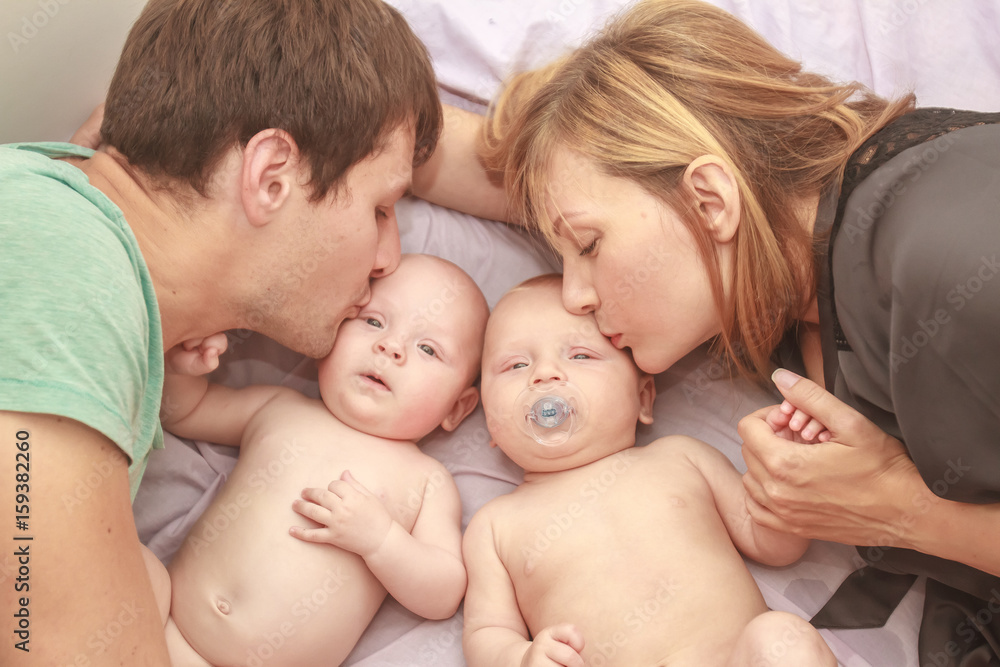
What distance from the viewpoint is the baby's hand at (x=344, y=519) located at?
1.70 meters

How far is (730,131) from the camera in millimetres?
1712

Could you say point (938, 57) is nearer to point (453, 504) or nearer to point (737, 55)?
point (737, 55)

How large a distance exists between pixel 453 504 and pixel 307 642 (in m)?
0.46

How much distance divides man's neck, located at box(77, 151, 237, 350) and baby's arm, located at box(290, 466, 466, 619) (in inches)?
20.0

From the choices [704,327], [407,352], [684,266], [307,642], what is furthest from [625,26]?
[307,642]

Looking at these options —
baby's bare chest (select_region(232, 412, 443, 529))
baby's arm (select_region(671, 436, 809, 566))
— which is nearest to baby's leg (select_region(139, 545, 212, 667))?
baby's bare chest (select_region(232, 412, 443, 529))

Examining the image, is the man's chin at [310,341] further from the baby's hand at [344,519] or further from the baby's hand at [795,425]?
the baby's hand at [795,425]

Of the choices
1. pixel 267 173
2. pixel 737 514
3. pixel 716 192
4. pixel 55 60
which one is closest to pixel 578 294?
pixel 716 192

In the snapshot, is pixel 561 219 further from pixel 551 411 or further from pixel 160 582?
pixel 160 582

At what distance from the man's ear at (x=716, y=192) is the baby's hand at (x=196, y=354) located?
3.62 feet

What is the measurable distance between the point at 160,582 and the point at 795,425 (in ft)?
4.52

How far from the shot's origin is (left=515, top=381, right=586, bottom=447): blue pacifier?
180 cm

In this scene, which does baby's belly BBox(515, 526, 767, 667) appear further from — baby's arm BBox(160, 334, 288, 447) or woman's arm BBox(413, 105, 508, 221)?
woman's arm BBox(413, 105, 508, 221)

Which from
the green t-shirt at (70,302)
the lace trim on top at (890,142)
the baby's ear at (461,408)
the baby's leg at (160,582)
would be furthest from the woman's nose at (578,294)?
the baby's leg at (160,582)
